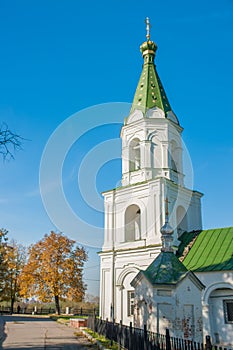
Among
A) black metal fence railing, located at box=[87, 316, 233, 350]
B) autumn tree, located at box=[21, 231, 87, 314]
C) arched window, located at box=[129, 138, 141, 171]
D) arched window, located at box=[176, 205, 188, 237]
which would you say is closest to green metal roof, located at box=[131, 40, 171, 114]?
arched window, located at box=[129, 138, 141, 171]

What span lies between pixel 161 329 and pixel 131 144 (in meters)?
11.9

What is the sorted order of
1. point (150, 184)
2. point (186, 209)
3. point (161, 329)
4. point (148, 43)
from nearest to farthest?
point (161, 329) → point (150, 184) → point (186, 209) → point (148, 43)

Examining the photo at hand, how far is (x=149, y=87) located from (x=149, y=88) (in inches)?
3.5

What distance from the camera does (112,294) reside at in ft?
61.7

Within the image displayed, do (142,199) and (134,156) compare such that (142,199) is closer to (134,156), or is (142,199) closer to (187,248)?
(134,156)

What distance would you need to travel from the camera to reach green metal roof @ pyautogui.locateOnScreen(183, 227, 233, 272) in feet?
52.9

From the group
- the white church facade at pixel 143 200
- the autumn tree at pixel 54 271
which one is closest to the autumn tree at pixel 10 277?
the autumn tree at pixel 54 271

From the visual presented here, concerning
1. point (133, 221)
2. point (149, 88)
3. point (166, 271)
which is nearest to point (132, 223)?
point (133, 221)

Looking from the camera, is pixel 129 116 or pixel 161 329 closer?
pixel 161 329

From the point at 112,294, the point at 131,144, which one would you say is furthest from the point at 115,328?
the point at 131,144

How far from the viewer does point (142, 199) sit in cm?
1956

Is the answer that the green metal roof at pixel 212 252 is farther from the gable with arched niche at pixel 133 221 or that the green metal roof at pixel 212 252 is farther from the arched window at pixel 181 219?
the gable with arched niche at pixel 133 221

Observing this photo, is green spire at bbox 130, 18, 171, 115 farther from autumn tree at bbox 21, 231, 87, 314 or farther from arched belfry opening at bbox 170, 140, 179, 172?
autumn tree at bbox 21, 231, 87, 314

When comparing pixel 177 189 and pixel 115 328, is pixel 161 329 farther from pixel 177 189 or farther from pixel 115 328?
pixel 177 189
